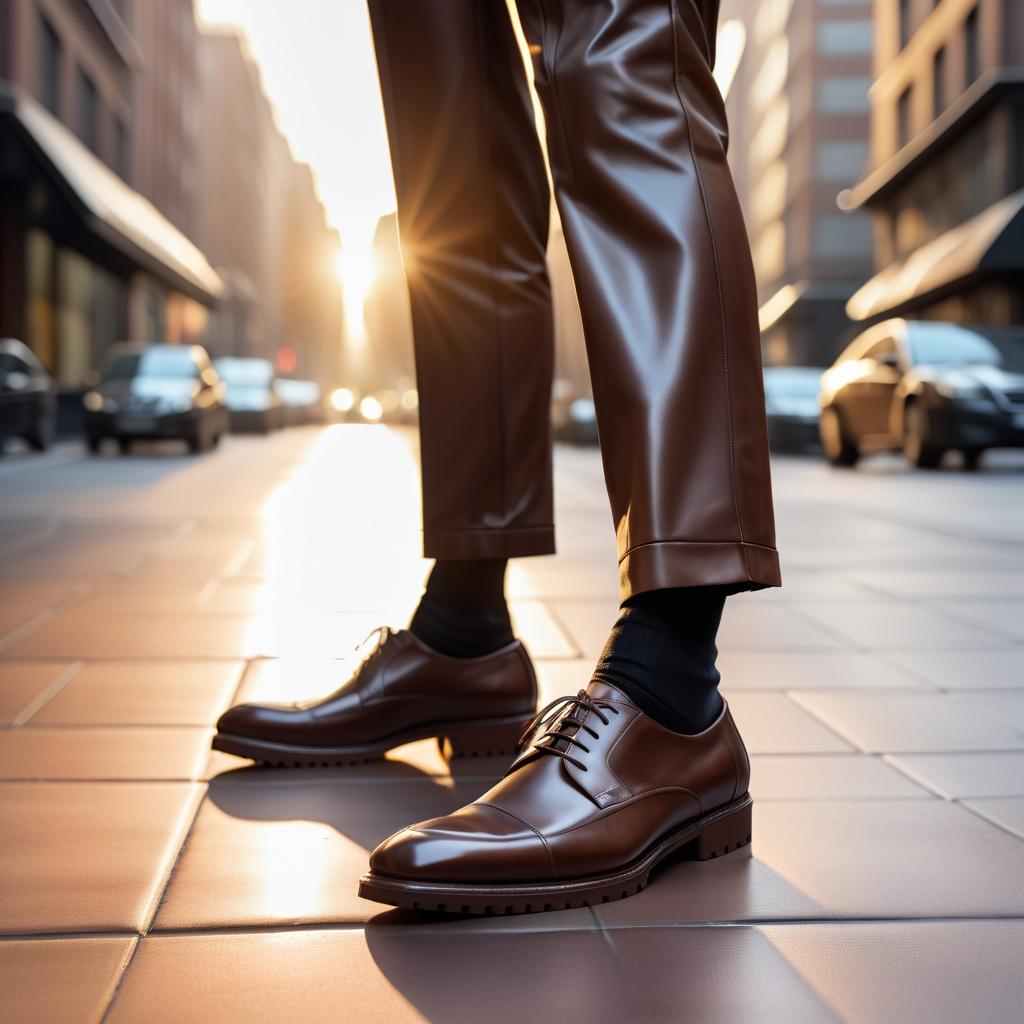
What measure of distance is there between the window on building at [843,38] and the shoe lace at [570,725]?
4853 centimetres

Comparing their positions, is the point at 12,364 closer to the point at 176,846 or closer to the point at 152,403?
the point at 152,403

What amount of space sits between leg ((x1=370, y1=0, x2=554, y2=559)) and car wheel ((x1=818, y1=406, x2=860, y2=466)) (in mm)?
12026

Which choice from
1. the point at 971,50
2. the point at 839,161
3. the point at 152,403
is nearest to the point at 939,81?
the point at 971,50

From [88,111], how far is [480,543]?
25757 mm

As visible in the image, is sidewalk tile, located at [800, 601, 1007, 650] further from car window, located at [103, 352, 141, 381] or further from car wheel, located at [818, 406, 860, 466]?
car window, located at [103, 352, 141, 381]

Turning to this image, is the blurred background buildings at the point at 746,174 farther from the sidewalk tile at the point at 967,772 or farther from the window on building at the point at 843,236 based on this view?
the sidewalk tile at the point at 967,772

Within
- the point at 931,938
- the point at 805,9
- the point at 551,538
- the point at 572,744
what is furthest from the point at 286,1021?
the point at 805,9

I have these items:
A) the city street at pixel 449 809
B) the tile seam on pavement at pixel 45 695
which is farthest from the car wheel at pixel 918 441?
the tile seam on pavement at pixel 45 695

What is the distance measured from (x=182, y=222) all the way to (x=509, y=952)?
43.2 meters

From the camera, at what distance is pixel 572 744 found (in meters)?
1.47

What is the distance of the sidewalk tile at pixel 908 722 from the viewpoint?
7.06 feet

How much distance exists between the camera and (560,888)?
4.49 feet

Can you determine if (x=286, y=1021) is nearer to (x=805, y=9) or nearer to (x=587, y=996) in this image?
(x=587, y=996)

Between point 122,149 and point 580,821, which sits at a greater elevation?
point 122,149
